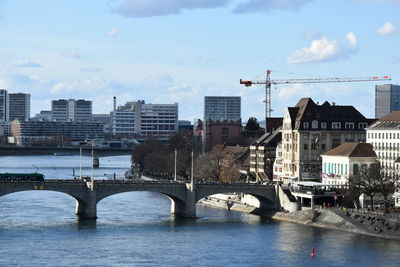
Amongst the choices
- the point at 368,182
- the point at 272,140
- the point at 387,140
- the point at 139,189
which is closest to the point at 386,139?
the point at 387,140

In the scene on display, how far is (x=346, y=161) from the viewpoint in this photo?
13588 cm

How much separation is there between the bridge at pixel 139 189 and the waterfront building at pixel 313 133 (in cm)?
1541

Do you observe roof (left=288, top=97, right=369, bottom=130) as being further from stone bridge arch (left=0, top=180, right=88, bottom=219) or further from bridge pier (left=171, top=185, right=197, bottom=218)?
stone bridge arch (left=0, top=180, right=88, bottom=219)

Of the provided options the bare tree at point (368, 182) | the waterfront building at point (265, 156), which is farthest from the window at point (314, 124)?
the bare tree at point (368, 182)

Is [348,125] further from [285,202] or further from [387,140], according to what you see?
[285,202]

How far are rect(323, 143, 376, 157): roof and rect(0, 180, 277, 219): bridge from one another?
1023 centimetres

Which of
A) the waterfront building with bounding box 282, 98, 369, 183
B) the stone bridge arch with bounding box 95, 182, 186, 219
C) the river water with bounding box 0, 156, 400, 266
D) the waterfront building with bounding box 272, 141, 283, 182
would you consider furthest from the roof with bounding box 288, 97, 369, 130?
the stone bridge arch with bounding box 95, 182, 186, 219

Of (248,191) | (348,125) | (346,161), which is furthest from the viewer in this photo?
(348,125)

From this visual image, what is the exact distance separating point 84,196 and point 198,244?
25905 millimetres

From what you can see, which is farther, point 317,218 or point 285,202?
point 285,202

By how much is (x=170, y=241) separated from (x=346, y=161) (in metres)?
38.3

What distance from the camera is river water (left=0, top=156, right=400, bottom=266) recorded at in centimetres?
9188

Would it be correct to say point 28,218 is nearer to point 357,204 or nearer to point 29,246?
point 29,246

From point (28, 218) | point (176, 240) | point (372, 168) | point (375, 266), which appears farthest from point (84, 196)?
point (375, 266)
